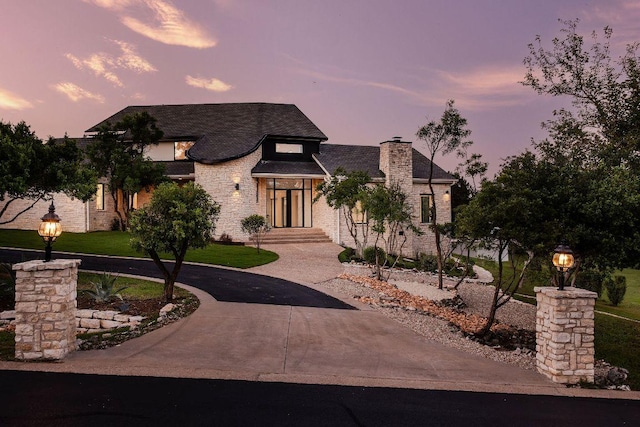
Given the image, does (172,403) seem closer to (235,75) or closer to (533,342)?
(533,342)

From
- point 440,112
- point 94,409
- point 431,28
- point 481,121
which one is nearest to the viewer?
point 94,409

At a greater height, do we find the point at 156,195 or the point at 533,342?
the point at 156,195

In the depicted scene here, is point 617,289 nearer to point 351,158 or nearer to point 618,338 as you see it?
point 618,338

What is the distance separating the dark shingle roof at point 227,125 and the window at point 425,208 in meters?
7.74

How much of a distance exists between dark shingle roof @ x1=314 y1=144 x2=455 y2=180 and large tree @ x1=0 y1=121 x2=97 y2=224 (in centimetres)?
1452

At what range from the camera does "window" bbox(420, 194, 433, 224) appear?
25.5m

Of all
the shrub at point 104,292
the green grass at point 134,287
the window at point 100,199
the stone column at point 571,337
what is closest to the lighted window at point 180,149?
the window at point 100,199

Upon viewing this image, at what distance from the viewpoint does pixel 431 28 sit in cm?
2167

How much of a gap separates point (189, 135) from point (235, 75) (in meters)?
5.06

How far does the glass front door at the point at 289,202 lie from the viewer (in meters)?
26.8

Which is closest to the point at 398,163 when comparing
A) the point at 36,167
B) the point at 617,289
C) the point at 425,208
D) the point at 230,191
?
the point at 425,208

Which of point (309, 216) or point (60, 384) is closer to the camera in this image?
point (60, 384)

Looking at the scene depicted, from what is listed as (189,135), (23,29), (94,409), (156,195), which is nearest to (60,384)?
(94,409)

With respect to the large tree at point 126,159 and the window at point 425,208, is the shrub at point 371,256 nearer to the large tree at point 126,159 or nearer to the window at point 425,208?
the window at point 425,208
